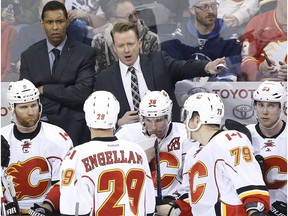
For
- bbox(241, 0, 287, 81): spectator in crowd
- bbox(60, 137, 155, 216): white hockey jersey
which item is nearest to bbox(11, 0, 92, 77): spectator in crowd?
bbox(241, 0, 287, 81): spectator in crowd

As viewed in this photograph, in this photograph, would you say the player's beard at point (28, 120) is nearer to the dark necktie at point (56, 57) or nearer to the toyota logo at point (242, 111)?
the dark necktie at point (56, 57)

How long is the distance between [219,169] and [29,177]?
1.64 m

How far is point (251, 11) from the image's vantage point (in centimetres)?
775

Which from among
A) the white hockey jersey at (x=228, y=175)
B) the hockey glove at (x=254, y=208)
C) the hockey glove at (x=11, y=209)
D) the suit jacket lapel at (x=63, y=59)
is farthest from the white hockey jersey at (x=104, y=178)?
the suit jacket lapel at (x=63, y=59)

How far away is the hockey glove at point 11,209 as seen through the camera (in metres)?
6.88

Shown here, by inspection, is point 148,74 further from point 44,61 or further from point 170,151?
point 44,61

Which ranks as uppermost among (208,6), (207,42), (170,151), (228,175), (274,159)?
(208,6)

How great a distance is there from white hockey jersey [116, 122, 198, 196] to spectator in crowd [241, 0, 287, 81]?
888 mm

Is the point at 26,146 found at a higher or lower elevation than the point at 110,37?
lower

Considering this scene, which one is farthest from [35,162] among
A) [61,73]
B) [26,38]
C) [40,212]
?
[26,38]

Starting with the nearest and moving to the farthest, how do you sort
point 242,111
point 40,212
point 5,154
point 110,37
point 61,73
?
point 40,212 < point 5,154 < point 61,73 < point 242,111 < point 110,37

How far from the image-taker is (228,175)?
5.96 meters

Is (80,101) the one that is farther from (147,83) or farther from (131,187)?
(131,187)

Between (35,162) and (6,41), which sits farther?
(6,41)
